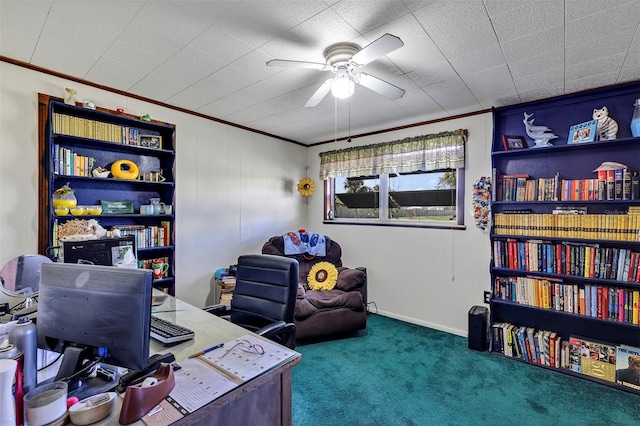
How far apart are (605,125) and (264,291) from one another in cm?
302

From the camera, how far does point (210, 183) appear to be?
11.7 ft

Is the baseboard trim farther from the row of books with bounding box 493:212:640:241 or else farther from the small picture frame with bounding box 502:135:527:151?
the small picture frame with bounding box 502:135:527:151

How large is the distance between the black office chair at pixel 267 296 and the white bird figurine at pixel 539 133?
8.16ft

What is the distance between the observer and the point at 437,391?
2242 mm

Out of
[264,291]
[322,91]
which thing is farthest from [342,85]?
[264,291]

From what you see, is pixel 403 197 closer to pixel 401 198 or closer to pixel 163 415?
pixel 401 198

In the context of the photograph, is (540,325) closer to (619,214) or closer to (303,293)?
(619,214)

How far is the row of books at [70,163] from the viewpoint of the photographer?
7.80ft

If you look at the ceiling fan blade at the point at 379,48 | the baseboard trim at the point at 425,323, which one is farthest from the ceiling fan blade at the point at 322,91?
the baseboard trim at the point at 425,323

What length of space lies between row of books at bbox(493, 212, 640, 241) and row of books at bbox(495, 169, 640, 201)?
0.15 metres

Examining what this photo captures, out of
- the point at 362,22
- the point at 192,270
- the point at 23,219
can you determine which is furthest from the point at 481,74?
the point at 23,219

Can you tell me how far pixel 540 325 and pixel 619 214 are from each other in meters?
1.18

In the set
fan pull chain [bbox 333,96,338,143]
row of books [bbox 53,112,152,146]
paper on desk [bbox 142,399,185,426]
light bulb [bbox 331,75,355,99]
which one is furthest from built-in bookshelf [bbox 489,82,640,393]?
row of books [bbox 53,112,152,146]

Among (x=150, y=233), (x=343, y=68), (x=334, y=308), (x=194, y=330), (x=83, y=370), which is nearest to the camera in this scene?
(x=83, y=370)
